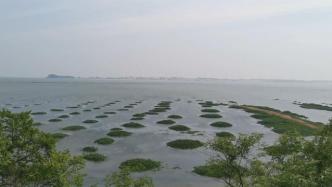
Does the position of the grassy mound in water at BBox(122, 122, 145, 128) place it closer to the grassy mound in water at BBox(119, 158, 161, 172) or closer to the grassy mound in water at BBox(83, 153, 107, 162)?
the grassy mound in water at BBox(83, 153, 107, 162)

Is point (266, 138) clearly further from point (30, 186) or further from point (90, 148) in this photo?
point (30, 186)

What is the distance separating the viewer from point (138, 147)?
175ft

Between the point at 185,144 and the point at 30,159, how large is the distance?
3781 centimetres

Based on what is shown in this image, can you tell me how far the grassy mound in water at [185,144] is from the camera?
54.0 meters

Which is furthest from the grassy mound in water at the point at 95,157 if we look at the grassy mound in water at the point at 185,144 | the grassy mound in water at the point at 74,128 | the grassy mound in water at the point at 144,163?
the grassy mound in water at the point at 74,128

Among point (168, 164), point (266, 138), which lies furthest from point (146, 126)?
point (168, 164)

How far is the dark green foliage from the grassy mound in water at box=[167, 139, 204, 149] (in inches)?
1419

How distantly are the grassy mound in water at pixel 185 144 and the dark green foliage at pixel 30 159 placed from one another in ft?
118

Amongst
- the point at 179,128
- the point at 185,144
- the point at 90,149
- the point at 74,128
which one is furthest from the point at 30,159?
the point at 179,128

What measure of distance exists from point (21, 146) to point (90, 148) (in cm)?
3310

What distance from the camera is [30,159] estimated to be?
1847 centimetres

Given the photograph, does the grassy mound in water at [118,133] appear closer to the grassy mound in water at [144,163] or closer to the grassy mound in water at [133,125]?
the grassy mound in water at [133,125]

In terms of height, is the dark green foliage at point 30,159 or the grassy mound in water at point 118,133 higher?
the dark green foliage at point 30,159

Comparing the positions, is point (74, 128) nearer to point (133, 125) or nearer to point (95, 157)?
point (133, 125)
